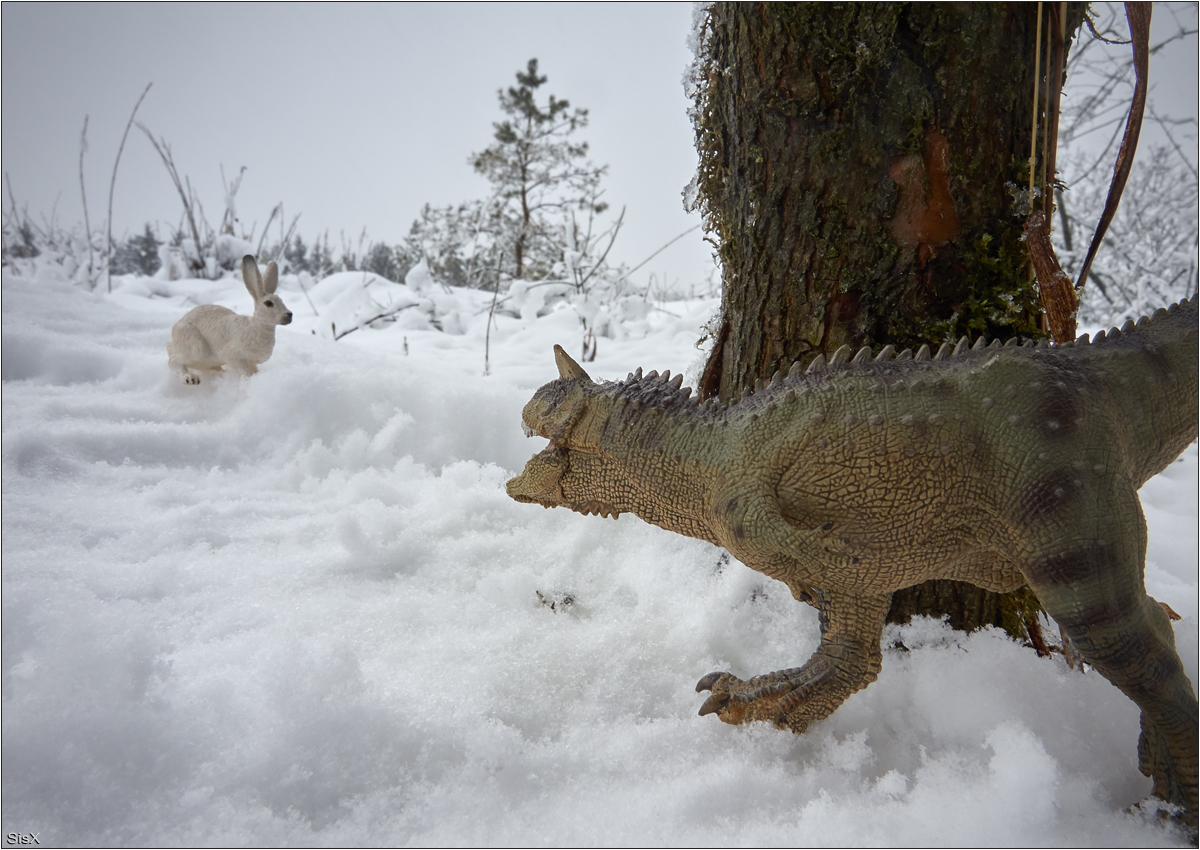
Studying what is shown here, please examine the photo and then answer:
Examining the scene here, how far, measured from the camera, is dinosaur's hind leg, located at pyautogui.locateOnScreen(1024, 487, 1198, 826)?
1.00 m

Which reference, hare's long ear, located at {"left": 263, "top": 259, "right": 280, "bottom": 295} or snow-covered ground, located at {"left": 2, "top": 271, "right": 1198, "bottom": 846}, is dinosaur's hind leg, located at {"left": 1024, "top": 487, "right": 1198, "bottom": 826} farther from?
hare's long ear, located at {"left": 263, "top": 259, "right": 280, "bottom": 295}

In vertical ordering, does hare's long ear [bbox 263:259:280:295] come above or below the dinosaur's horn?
above

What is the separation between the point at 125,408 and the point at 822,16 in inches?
119

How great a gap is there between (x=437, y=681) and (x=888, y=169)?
5.11 feet

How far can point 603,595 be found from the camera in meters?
1.95

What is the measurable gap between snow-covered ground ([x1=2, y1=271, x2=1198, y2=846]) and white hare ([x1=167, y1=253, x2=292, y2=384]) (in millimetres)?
417

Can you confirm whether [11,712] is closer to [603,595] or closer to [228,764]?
[228,764]

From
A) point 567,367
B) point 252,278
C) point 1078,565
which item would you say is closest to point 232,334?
point 252,278

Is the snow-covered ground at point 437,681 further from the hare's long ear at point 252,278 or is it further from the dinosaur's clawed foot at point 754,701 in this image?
the hare's long ear at point 252,278

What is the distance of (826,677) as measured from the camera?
1321 mm

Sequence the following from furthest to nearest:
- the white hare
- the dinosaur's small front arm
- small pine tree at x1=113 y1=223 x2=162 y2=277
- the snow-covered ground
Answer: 1. small pine tree at x1=113 y1=223 x2=162 y2=277
2. the white hare
3. the dinosaur's small front arm
4. the snow-covered ground

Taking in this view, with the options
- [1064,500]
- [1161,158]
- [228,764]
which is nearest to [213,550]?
[228,764]

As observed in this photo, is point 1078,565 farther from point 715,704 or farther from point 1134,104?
point 1134,104

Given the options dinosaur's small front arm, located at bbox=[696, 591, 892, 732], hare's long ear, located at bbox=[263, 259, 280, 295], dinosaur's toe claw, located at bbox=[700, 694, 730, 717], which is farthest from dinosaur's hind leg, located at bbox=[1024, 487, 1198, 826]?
hare's long ear, located at bbox=[263, 259, 280, 295]
